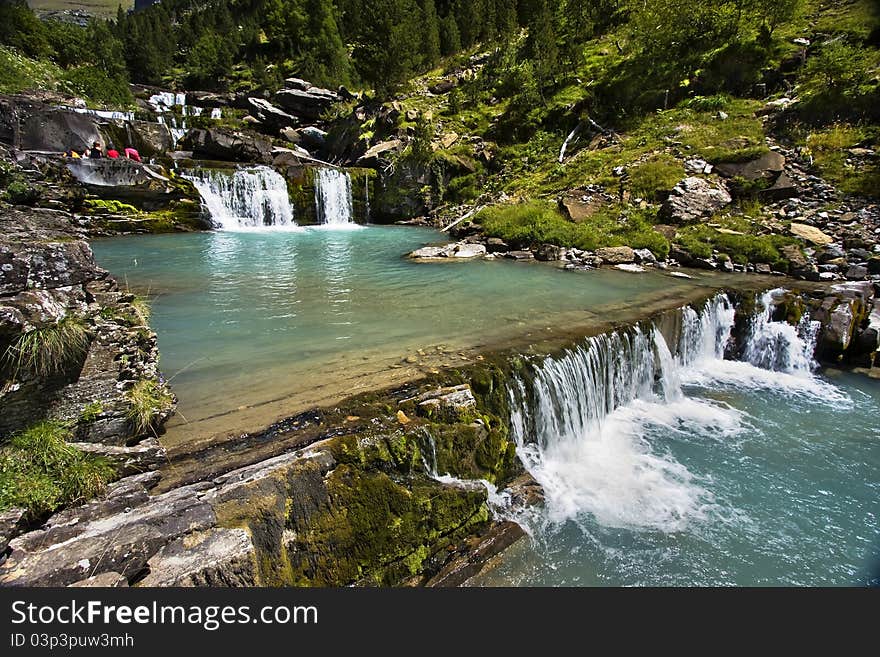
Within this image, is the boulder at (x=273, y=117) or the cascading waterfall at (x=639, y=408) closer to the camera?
the cascading waterfall at (x=639, y=408)

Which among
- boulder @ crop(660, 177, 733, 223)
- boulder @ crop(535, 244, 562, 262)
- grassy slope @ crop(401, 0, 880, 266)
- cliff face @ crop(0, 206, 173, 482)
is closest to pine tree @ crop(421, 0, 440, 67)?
grassy slope @ crop(401, 0, 880, 266)

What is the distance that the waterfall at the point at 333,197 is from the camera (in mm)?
27469

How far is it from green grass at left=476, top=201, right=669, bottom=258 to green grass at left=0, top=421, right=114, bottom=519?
52.7 ft

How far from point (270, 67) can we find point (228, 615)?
278 ft

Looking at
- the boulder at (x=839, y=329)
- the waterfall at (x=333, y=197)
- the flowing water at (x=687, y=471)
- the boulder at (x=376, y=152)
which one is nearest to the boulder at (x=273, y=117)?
the boulder at (x=376, y=152)

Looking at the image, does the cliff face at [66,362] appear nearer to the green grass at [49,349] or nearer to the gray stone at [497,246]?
the green grass at [49,349]

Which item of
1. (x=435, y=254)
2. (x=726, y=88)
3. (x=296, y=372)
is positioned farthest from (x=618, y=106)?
(x=296, y=372)

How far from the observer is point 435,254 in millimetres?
16484

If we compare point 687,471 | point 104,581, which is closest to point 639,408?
point 687,471

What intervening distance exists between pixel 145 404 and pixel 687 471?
7.89m

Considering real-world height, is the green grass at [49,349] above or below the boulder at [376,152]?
below

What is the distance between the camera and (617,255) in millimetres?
15469

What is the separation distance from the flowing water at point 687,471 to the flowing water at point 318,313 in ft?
5.29

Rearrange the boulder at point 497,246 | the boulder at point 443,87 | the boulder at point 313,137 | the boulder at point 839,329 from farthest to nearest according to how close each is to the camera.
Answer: the boulder at point 443,87 → the boulder at point 313,137 → the boulder at point 497,246 → the boulder at point 839,329
